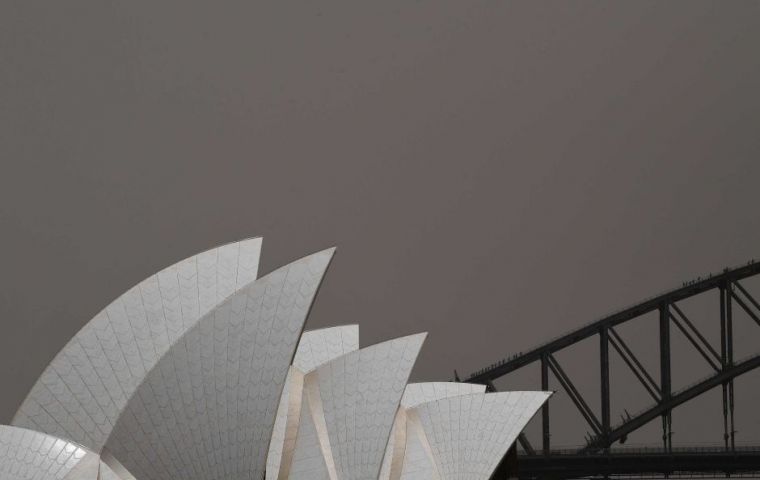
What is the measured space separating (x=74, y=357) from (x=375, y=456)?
21.4 ft

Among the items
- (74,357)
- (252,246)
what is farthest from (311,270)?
(74,357)

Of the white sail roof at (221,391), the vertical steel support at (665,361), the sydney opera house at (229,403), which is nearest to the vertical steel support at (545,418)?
the vertical steel support at (665,361)

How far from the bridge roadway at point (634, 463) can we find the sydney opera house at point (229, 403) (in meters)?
16.1

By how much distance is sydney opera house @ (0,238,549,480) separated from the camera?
21.2 meters

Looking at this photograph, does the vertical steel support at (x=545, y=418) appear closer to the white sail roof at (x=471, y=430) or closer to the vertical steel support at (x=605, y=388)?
the vertical steel support at (x=605, y=388)

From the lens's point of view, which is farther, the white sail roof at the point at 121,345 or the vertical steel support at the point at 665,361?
the vertical steel support at the point at 665,361

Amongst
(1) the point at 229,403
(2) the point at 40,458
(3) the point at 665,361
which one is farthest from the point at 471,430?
(3) the point at 665,361

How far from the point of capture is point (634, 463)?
46.0 m

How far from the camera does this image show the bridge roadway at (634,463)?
149 feet

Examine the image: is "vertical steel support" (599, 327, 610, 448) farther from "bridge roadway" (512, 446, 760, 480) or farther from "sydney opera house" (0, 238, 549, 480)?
"sydney opera house" (0, 238, 549, 480)

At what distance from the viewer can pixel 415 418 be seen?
2956 centimetres

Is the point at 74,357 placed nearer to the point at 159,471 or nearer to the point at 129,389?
the point at 129,389

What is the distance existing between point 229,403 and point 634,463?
2729 cm

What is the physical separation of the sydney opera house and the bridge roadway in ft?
52.9
